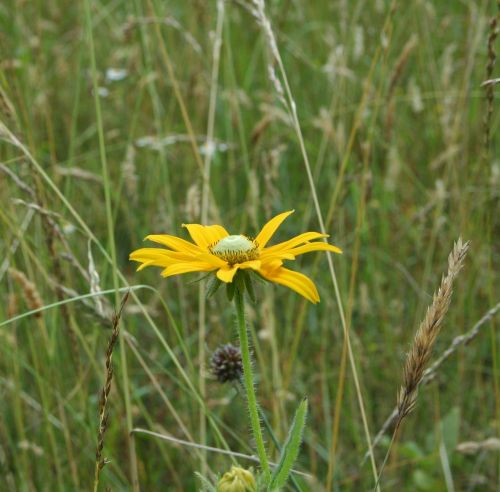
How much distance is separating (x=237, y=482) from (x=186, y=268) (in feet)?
1.08

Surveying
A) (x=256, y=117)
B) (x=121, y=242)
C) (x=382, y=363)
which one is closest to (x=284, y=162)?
(x=256, y=117)

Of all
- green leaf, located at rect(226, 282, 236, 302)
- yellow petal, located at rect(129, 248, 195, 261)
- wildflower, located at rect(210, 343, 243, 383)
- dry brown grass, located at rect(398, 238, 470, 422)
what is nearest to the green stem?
green leaf, located at rect(226, 282, 236, 302)

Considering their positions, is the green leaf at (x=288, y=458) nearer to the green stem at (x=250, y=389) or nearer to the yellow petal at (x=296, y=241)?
the green stem at (x=250, y=389)

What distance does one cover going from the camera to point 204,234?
1.49 meters

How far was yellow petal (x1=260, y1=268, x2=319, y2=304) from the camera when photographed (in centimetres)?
116

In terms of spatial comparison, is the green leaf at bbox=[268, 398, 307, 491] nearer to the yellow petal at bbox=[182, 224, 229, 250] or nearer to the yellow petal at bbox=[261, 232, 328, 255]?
the yellow petal at bbox=[261, 232, 328, 255]

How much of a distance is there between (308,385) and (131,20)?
142cm

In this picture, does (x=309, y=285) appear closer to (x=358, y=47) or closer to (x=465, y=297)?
(x=465, y=297)

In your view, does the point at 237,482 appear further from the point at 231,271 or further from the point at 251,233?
the point at 251,233

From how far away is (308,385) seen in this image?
Result: 8.99 ft

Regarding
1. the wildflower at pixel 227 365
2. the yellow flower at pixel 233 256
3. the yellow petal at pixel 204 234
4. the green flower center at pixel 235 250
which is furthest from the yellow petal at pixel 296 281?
the wildflower at pixel 227 365

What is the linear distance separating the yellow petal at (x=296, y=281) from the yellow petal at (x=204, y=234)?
0.23 meters

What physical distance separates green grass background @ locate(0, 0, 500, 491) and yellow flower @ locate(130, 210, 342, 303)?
396mm

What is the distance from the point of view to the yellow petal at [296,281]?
1155 mm
